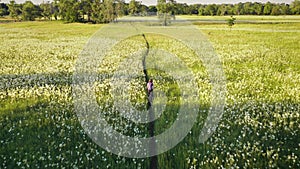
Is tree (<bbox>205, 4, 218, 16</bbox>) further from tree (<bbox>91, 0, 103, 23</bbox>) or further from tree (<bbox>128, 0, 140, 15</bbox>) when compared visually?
tree (<bbox>91, 0, 103, 23</bbox>)

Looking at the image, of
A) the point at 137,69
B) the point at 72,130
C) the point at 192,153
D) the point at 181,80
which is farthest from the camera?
the point at 137,69

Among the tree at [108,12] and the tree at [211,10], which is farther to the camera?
the tree at [211,10]

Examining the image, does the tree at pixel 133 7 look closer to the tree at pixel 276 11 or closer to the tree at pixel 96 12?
the tree at pixel 96 12

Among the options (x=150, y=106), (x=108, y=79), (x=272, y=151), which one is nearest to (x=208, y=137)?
(x=272, y=151)

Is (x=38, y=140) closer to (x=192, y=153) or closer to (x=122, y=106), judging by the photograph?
(x=122, y=106)

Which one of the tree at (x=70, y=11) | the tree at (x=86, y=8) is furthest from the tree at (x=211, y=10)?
the tree at (x=70, y=11)

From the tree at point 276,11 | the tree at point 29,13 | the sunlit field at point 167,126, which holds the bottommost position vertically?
the sunlit field at point 167,126

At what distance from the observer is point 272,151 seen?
19.7 ft

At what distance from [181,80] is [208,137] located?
6.21 m

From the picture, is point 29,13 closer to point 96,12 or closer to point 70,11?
point 70,11

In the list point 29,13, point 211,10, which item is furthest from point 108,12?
point 211,10

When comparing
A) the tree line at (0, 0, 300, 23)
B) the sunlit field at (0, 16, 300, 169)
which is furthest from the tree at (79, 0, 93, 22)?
the sunlit field at (0, 16, 300, 169)

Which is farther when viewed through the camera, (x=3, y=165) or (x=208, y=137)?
(x=208, y=137)

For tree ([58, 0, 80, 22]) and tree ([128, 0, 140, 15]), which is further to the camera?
tree ([128, 0, 140, 15])
